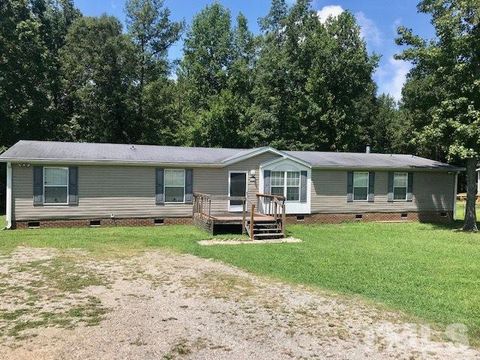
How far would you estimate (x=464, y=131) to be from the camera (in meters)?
15.1

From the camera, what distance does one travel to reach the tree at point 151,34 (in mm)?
31641

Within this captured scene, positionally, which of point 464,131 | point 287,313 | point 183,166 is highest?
point 464,131

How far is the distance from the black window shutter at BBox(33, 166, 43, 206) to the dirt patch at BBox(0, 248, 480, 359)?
21.5 ft

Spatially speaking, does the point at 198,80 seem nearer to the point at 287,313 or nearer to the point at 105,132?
the point at 105,132

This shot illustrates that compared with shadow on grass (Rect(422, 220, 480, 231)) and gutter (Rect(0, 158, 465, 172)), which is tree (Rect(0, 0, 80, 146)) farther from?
shadow on grass (Rect(422, 220, 480, 231))

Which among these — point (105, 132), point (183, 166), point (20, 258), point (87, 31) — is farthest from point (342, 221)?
point (87, 31)

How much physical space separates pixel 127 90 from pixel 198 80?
569 cm

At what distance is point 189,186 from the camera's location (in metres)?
16.4

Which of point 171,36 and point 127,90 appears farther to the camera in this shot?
point 171,36

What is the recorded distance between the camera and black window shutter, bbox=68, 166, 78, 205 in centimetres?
1488

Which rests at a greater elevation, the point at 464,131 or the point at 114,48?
the point at 114,48

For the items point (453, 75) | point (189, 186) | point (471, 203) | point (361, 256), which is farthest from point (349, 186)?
point (361, 256)

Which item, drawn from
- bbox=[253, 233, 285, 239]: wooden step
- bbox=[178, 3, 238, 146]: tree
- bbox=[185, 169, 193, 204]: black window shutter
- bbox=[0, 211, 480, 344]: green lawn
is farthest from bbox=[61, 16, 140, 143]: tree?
bbox=[253, 233, 285, 239]: wooden step

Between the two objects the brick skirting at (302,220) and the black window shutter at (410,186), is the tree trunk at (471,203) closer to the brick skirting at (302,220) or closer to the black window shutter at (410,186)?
the black window shutter at (410,186)
